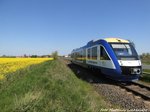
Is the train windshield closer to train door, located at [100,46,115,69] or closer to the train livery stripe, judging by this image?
the train livery stripe

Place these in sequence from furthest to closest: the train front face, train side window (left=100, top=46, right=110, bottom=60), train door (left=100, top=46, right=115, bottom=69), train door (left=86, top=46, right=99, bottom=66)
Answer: train door (left=86, top=46, right=99, bottom=66)
train side window (left=100, top=46, right=110, bottom=60)
train door (left=100, top=46, right=115, bottom=69)
the train front face

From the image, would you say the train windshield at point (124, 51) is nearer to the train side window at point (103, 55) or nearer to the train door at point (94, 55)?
the train side window at point (103, 55)

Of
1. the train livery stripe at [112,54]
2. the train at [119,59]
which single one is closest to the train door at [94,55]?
the train at [119,59]

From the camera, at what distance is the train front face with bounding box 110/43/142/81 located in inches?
509

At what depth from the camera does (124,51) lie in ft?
45.6

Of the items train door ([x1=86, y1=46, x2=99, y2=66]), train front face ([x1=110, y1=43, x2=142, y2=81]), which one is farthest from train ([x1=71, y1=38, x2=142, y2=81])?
train door ([x1=86, y1=46, x2=99, y2=66])

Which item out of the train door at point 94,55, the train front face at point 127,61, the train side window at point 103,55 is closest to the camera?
the train front face at point 127,61

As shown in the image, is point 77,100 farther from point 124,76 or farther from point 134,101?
point 124,76

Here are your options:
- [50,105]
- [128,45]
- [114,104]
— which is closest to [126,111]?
[114,104]

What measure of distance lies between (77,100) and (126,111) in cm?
169

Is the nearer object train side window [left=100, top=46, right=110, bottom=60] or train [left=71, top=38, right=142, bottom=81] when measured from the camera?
train [left=71, top=38, right=142, bottom=81]

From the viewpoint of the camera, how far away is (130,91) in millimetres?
11227

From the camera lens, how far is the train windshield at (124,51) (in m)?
13.4

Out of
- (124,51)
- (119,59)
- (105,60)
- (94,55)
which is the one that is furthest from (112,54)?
(94,55)
